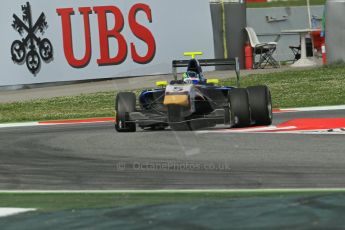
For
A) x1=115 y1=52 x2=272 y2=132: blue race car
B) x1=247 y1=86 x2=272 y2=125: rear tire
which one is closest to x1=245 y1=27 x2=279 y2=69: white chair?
x1=115 y1=52 x2=272 y2=132: blue race car

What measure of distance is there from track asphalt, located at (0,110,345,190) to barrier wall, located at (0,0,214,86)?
1026 centimetres

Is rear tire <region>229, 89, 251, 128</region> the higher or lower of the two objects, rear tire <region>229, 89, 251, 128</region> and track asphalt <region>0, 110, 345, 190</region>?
the higher

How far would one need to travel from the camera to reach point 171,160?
950cm

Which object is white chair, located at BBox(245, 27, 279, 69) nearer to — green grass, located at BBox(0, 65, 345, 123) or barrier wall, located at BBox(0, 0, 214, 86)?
barrier wall, located at BBox(0, 0, 214, 86)

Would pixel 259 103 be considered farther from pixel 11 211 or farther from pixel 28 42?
pixel 28 42

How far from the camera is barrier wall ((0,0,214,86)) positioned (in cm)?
2291

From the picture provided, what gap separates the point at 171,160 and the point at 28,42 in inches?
558

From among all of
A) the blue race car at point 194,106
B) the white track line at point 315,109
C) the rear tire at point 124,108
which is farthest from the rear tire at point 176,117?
the white track line at point 315,109

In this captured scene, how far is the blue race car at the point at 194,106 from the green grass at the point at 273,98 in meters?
4.90

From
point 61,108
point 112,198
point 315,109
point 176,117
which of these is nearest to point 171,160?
point 176,117

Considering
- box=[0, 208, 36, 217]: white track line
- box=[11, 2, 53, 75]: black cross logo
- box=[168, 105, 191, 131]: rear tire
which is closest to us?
box=[0, 208, 36, 217]: white track line

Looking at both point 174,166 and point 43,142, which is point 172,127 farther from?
point 174,166
